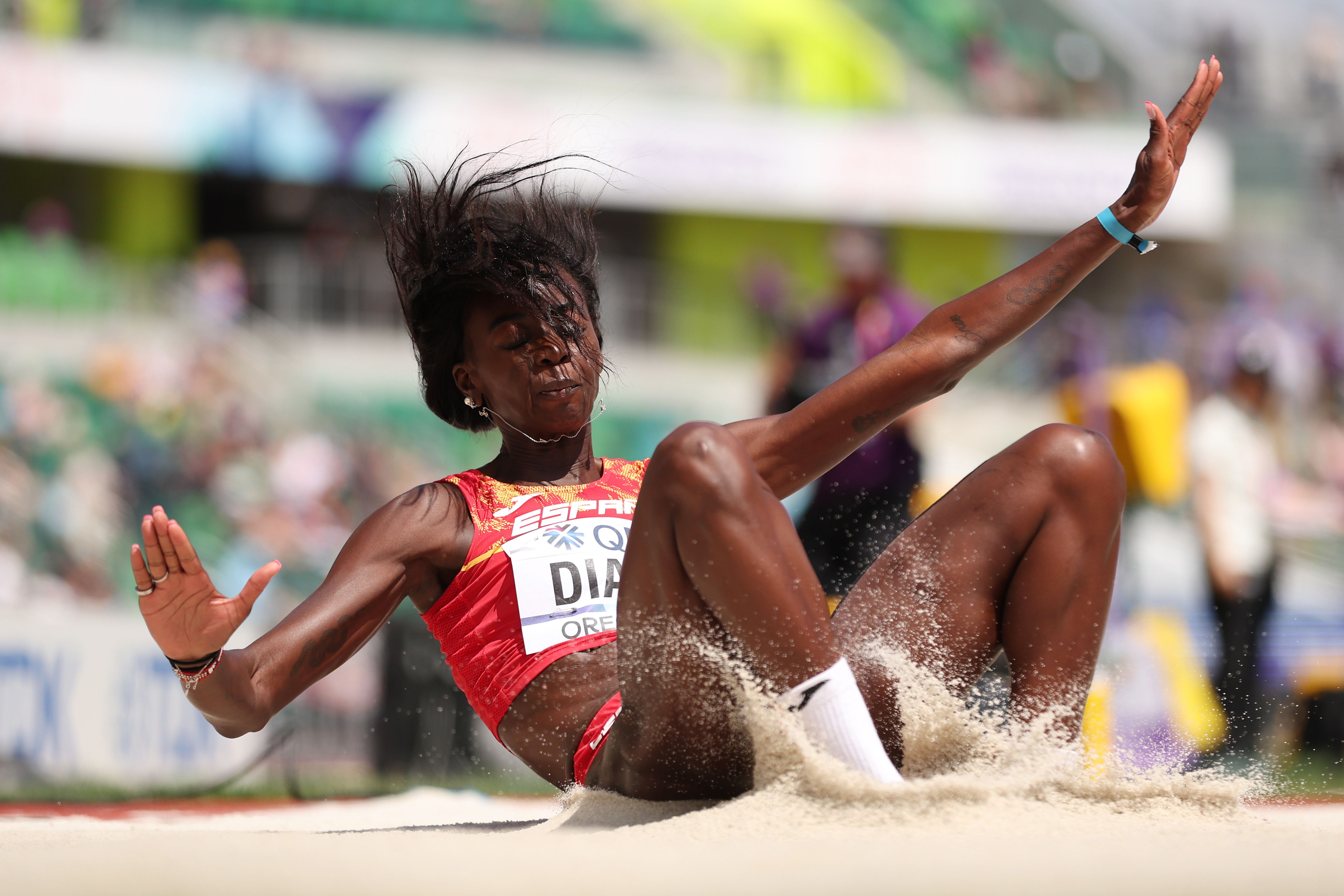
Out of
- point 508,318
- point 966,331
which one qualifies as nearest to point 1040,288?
point 966,331

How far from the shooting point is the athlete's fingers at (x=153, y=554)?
2.08 m

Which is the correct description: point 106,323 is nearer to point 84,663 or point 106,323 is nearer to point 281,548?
point 281,548

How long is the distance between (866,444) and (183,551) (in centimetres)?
305

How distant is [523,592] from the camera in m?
2.58

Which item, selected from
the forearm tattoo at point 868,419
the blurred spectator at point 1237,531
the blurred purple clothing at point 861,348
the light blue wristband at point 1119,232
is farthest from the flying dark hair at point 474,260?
the blurred spectator at point 1237,531

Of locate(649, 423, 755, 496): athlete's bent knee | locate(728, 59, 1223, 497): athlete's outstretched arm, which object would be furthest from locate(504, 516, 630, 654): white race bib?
locate(649, 423, 755, 496): athlete's bent knee

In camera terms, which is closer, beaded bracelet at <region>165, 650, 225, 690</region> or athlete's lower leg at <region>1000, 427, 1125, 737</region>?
beaded bracelet at <region>165, 650, 225, 690</region>

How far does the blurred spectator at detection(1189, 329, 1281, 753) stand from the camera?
5988 millimetres

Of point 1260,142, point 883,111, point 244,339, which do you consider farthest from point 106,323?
point 1260,142

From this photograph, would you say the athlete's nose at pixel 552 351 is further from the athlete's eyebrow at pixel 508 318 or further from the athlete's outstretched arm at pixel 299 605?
the athlete's outstretched arm at pixel 299 605

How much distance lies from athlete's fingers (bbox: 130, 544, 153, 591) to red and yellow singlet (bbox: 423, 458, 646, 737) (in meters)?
0.68

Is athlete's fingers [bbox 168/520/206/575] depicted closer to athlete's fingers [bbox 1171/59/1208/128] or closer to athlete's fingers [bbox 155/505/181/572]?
athlete's fingers [bbox 155/505/181/572]

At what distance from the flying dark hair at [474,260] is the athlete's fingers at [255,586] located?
33.2 inches

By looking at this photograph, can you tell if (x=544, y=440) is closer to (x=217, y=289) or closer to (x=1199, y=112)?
(x=1199, y=112)
